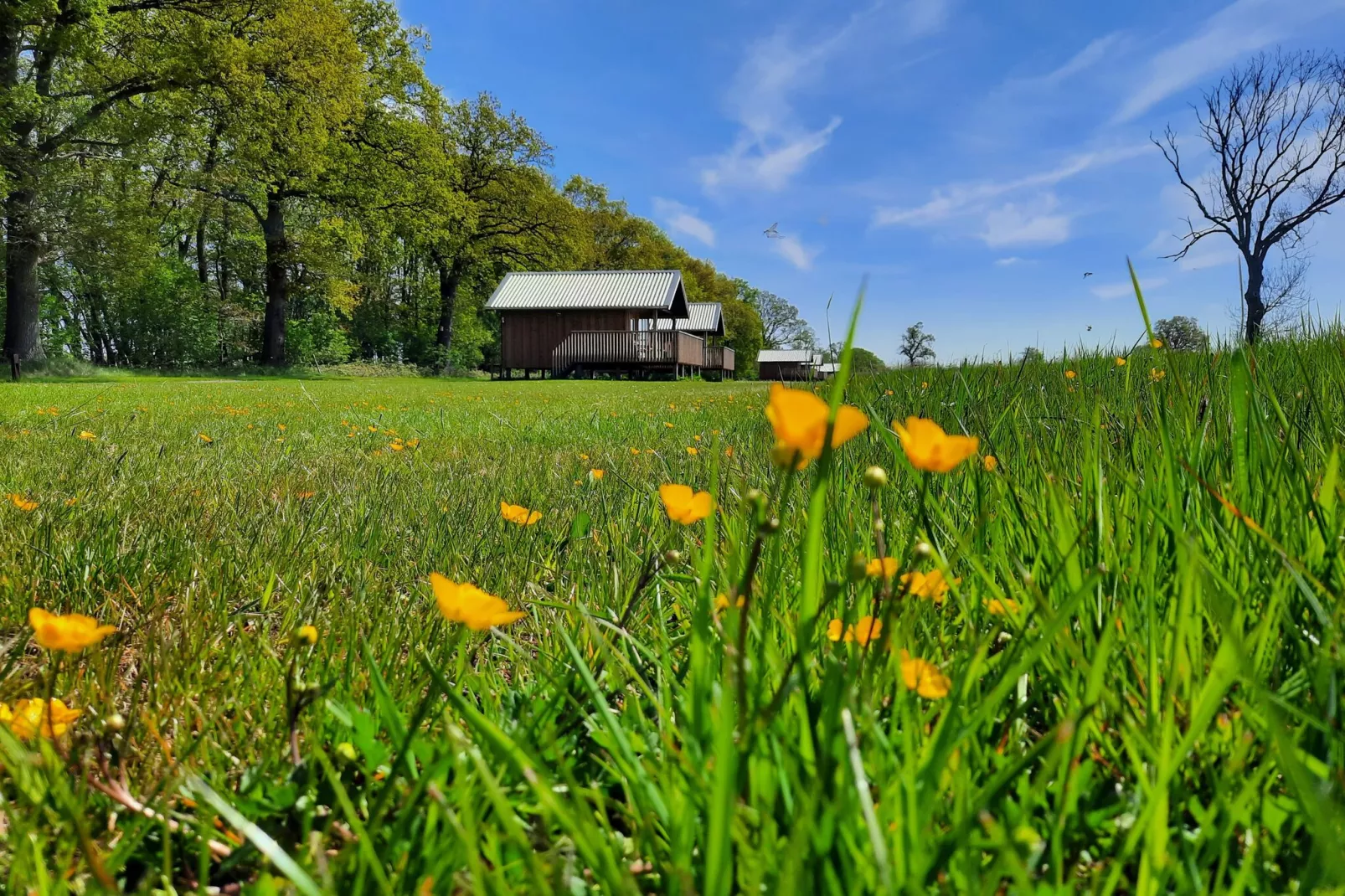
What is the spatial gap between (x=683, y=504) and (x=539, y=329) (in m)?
31.1

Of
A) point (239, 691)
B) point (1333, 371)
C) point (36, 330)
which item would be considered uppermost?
point (36, 330)

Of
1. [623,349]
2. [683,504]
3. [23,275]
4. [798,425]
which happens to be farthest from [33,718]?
[623,349]

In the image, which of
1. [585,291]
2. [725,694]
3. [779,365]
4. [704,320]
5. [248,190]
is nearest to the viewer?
[725,694]

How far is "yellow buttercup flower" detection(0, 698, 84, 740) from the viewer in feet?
2.24

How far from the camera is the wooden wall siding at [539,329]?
30.4 metres

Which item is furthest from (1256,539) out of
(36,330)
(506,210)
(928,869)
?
(506,210)

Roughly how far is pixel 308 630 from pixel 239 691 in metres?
0.44

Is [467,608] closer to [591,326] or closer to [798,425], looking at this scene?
[798,425]

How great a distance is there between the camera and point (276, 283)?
26.0 meters

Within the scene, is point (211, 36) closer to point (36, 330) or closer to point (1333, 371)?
point (36, 330)

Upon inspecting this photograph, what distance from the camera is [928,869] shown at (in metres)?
0.46

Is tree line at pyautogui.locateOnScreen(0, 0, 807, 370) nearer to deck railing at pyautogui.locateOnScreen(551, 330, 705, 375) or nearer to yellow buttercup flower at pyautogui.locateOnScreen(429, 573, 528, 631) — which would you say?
deck railing at pyautogui.locateOnScreen(551, 330, 705, 375)

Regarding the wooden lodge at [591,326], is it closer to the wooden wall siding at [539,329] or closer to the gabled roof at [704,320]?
the wooden wall siding at [539,329]

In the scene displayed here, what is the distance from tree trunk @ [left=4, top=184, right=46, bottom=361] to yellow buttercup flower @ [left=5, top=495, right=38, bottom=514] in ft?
68.7
